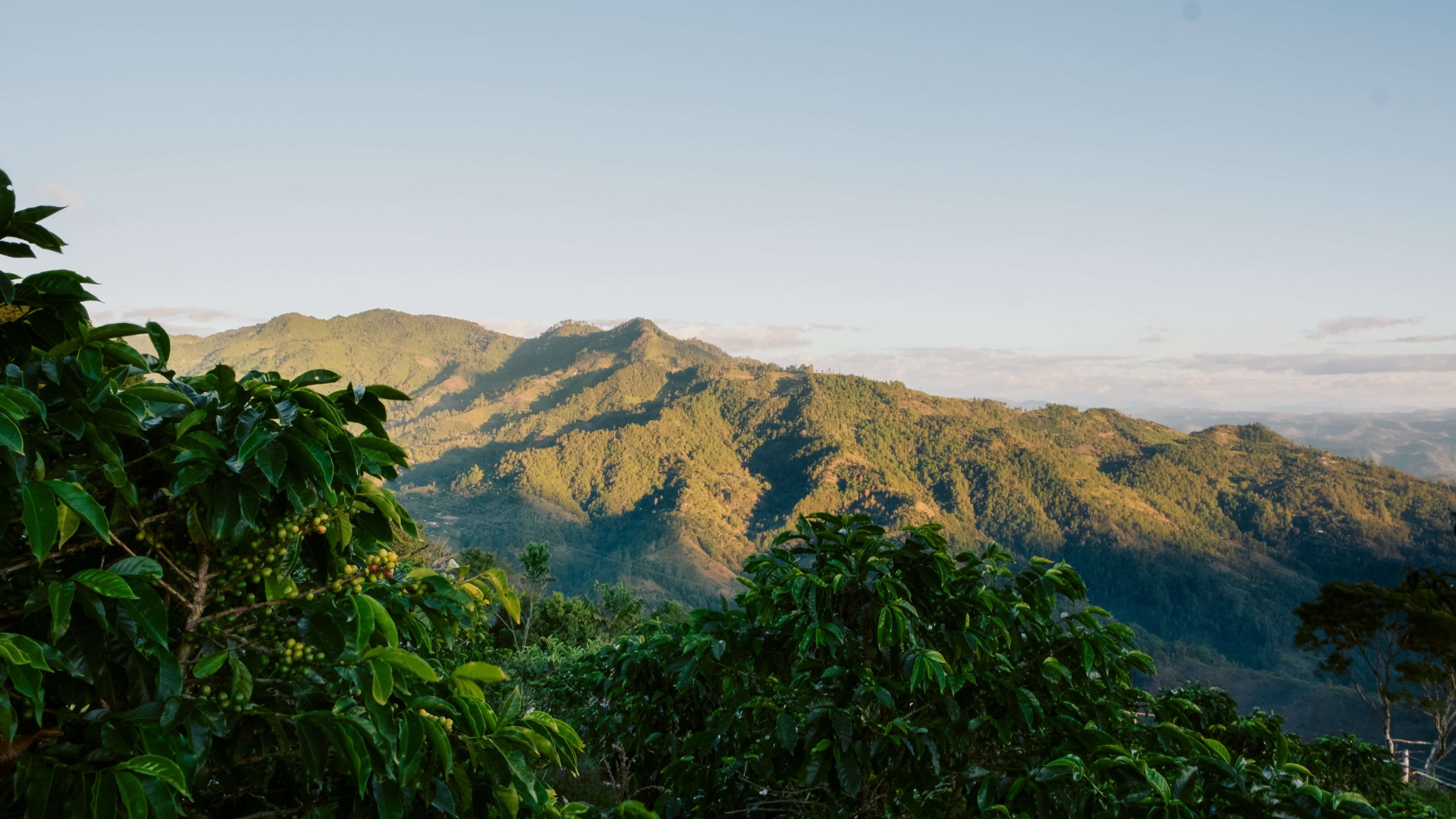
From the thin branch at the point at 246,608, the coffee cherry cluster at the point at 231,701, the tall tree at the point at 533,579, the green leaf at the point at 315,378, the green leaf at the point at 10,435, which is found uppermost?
the green leaf at the point at 315,378

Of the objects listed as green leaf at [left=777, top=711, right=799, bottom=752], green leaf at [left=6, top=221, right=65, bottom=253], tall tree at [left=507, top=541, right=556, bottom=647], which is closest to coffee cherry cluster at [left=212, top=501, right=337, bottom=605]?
green leaf at [left=6, top=221, right=65, bottom=253]

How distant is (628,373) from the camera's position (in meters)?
195

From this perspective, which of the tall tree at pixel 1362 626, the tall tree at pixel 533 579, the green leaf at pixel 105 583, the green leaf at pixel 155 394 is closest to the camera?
the green leaf at pixel 105 583

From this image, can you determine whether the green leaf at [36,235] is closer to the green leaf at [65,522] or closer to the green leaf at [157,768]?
the green leaf at [65,522]

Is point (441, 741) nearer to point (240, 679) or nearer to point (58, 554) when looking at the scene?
point (240, 679)

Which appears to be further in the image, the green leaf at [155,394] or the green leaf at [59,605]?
the green leaf at [155,394]

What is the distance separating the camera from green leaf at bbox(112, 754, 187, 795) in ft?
3.99

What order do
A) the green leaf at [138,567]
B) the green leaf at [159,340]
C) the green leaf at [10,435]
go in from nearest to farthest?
the green leaf at [10,435]
the green leaf at [138,567]
the green leaf at [159,340]

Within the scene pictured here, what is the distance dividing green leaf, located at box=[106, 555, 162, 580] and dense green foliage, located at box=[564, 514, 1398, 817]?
1.60 metres

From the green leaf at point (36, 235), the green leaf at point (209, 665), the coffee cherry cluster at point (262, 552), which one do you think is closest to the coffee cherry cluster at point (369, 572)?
the coffee cherry cluster at point (262, 552)

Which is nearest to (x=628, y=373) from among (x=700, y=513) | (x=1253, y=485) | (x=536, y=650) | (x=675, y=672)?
(x=700, y=513)

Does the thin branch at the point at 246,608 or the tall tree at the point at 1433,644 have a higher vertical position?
the thin branch at the point at 246,608

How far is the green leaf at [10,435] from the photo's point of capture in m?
1.14

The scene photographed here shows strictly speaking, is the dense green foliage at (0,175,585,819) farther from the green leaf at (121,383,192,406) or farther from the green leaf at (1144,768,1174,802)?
the green leaf at (1144,768,1174,802)
